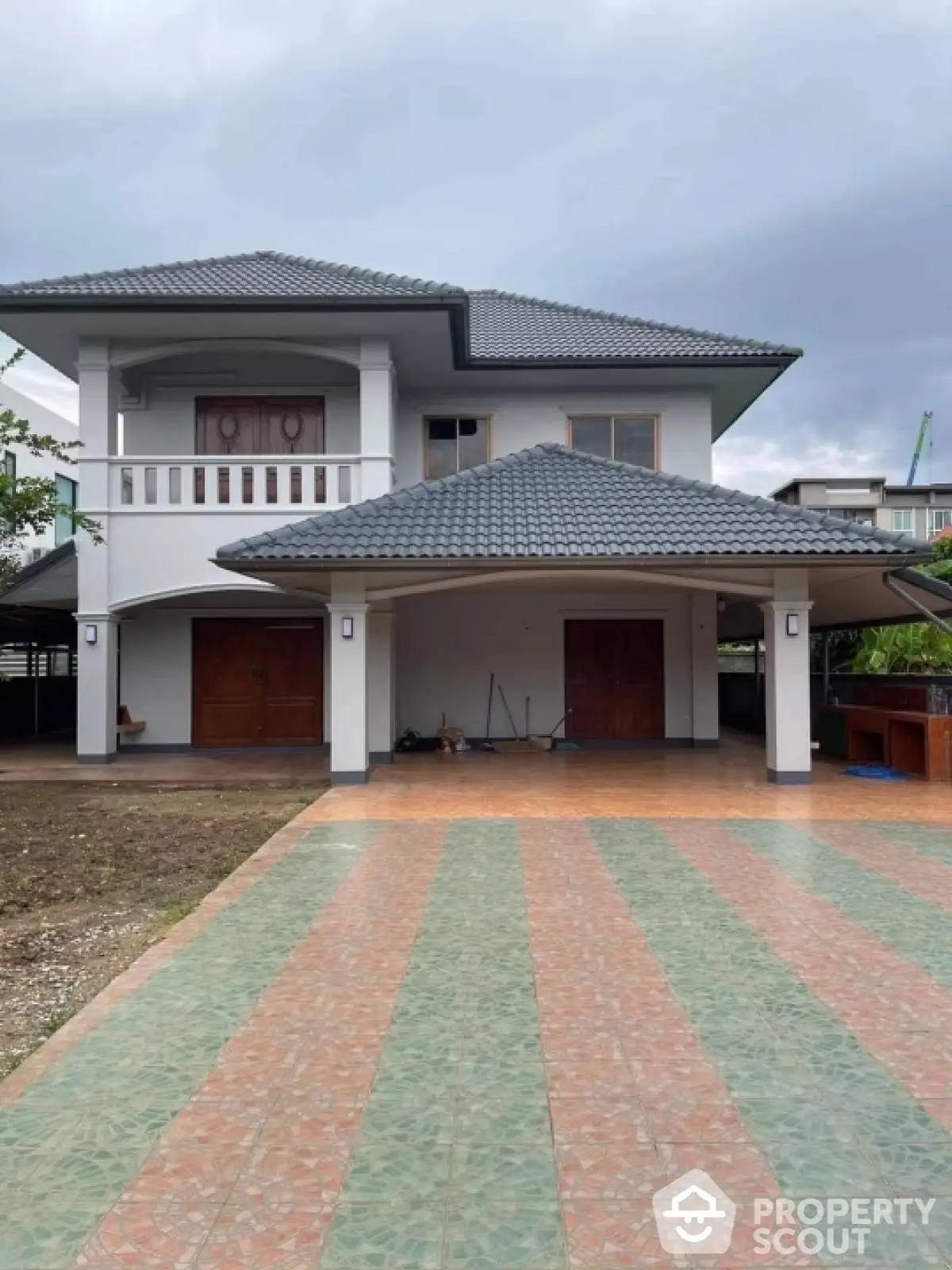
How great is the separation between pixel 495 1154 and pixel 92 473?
42.8 feet

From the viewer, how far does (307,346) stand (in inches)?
571

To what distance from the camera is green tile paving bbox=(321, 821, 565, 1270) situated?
2.85 m

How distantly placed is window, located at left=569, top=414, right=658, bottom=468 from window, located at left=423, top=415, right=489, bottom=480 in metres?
1.62

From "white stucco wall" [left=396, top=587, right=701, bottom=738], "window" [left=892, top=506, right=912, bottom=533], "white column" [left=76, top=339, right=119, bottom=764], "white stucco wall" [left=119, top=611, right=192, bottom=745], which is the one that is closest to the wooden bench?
"white stucco wall" [left=119, top=611, right=192, bottom=745]

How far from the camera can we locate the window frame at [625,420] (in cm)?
1656

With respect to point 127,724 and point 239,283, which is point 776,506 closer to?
point 239,283

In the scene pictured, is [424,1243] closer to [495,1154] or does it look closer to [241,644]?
[495,1154]

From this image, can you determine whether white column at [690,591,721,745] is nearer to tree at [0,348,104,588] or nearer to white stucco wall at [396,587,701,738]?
white stucco wall at [396,587,701,738]

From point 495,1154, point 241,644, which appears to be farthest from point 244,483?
point 495,1154

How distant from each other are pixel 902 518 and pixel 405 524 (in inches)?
2423

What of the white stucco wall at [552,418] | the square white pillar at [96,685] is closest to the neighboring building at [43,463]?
the square white pillar at [96,685]

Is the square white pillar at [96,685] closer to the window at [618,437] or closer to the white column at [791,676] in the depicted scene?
the window at [618,437]

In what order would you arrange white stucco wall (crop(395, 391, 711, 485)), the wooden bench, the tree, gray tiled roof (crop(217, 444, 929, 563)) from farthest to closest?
white stucco wall (crop(395, 391, 711, 485)) → the wooden bench → gray tiled roof (crop(217, 444, 929, 563)) → the tree

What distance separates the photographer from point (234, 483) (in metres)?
14.5
